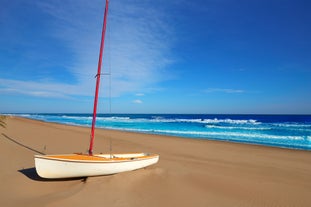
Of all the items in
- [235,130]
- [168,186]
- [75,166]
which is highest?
[75,166]

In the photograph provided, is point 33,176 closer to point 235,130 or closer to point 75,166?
point 75,166

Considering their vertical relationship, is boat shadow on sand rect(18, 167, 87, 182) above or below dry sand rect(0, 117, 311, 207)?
above

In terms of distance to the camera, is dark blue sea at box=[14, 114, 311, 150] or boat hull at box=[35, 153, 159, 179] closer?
boat hull at box=[35, 153, 159, 179]

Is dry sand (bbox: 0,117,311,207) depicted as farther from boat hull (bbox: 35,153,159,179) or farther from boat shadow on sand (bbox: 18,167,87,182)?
boat hull (bbox: 35,153,159,179)

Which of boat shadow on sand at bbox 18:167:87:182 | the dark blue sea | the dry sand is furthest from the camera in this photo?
the dark blue sea

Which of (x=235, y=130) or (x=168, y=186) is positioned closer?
(x=168, y=186)

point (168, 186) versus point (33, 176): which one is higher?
point (33, 176)

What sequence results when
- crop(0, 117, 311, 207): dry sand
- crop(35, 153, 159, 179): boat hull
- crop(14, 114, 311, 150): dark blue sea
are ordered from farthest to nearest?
crop(14, 114, 311, 150): dark blue sea → crop(35, 153, 159, 179): boat hull → crop(0, 117, 311, 207): dry sand

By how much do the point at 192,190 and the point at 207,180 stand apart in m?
1.34

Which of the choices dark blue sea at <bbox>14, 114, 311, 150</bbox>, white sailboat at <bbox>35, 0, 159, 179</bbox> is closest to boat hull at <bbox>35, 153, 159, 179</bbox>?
white sailboat at <bbox>35, 0, 159, 179</bbox>

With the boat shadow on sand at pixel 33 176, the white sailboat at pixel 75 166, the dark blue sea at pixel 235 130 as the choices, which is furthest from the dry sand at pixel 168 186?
the dark blue sea at pixel 235 130

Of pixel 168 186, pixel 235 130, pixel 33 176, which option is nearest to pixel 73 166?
pixel 33 176

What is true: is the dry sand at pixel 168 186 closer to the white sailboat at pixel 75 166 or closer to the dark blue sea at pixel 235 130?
the white sailboat at pixel 75 166

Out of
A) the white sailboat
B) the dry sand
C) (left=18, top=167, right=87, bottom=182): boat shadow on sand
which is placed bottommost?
the dry sand
